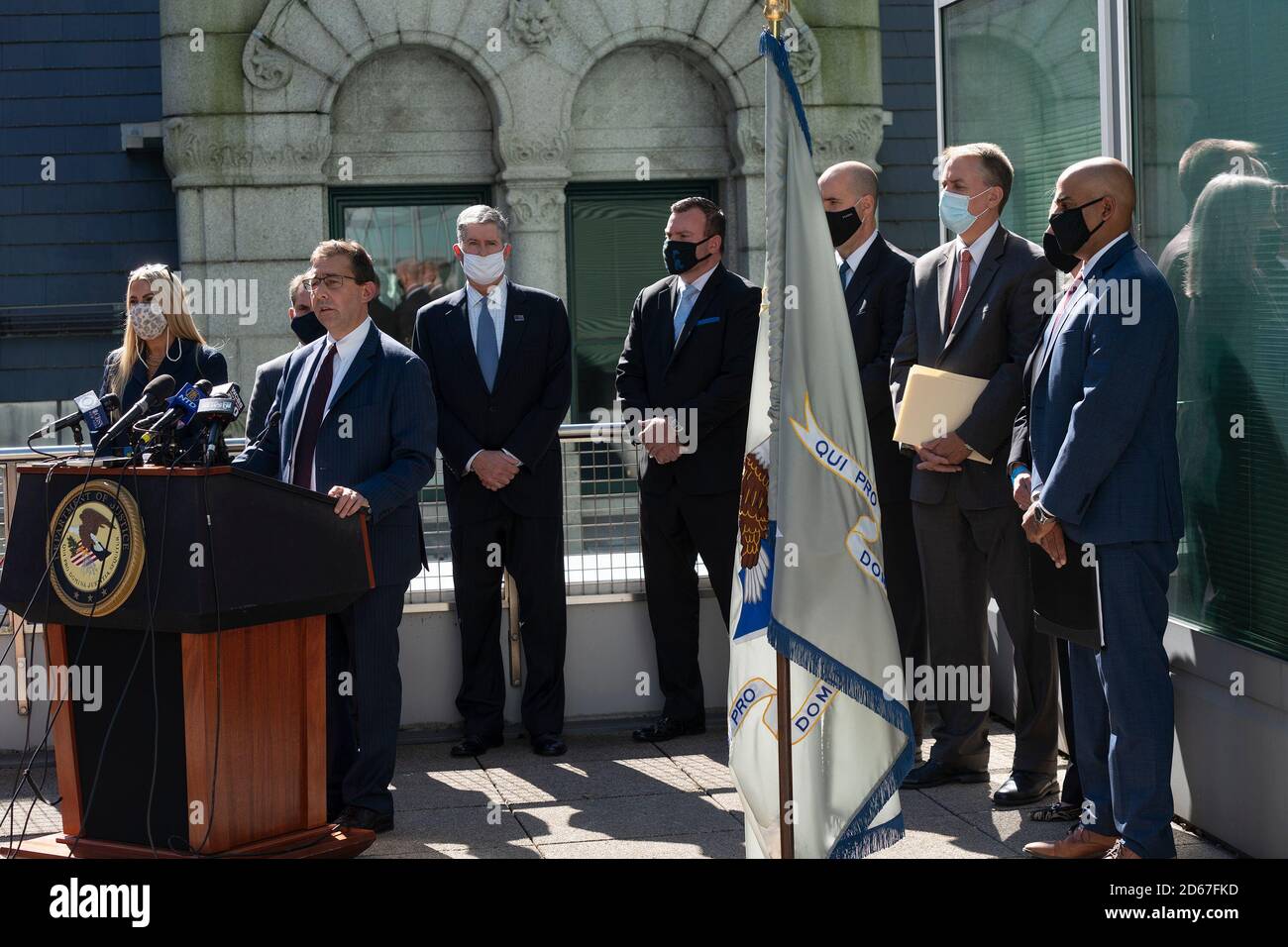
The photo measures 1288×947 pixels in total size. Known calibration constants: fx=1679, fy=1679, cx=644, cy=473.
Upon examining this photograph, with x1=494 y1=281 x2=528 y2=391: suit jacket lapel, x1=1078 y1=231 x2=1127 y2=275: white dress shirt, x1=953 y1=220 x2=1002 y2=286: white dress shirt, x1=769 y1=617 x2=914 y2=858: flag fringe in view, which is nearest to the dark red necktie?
x1=494 y1=281 x2=528 y2=391: suit jacket lapel

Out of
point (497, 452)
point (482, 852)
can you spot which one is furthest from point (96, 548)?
point (497, 452)

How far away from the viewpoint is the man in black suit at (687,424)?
7.17 metres

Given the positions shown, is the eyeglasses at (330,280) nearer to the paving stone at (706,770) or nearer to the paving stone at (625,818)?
the paving stone at (625,818)

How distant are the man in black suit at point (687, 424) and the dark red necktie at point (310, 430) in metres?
1.65

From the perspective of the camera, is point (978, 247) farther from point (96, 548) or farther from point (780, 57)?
point (96, 548)

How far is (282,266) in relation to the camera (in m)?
11.7

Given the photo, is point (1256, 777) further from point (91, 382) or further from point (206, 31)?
point (91, 382)

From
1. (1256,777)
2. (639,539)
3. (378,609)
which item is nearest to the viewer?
(1256,777)

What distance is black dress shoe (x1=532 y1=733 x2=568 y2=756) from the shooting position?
7188 mm

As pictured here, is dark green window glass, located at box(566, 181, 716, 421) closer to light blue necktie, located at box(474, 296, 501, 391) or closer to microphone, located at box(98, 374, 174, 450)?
light blue necktie, located at box(474, 296, 501, 391)

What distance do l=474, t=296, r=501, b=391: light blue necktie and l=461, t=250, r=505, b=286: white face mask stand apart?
10cm

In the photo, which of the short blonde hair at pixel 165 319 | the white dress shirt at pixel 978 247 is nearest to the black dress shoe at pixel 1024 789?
the white dress shirt at pixel 978 247
